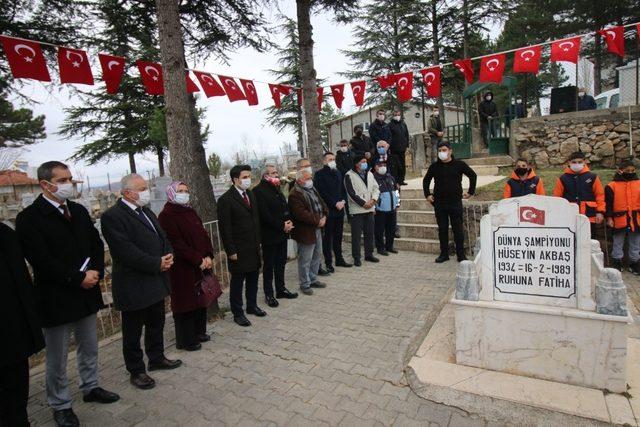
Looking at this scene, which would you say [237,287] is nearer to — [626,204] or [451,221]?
[451,221]

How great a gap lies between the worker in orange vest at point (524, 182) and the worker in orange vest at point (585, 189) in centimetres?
58

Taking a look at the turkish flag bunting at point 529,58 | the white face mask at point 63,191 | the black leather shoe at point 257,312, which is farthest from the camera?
the turkish flag bunting at point 529,58

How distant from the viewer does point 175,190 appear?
145 inches

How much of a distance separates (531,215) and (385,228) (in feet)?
14.9

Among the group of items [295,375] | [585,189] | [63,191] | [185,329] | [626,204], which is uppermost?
[63,191]

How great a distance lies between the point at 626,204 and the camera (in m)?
5.43

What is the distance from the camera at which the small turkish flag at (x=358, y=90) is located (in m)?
10.2

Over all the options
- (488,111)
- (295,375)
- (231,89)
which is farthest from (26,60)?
(488,111)

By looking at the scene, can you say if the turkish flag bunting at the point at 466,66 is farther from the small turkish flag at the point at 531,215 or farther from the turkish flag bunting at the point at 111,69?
the turkish flag bunting at the point at 111,69

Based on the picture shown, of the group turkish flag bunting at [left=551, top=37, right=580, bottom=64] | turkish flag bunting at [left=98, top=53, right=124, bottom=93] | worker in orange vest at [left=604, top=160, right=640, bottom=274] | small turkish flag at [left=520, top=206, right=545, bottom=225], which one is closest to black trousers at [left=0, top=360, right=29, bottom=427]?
small turkish flag at [left=520, top=206, right=545, bottom=225]

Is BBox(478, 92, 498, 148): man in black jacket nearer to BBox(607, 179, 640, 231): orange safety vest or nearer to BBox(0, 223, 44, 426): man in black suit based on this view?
BBox(607, 179, 640, 231): orange safety vest

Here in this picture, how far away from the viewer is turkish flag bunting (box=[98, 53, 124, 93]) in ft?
20.4

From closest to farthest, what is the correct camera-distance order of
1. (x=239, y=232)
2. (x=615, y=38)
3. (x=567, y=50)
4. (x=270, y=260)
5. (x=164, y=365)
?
(x=164, y=365) < (x=239, y=232) < (x=270, y=260) < (x=615, y=38) < (x=567, y=50)

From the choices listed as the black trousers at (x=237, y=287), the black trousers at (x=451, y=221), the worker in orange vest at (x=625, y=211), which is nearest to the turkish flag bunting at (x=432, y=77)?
the black trousers at (x=451, y=221)
